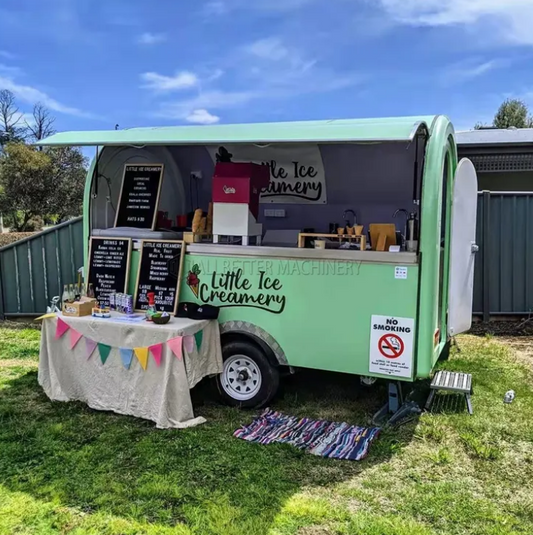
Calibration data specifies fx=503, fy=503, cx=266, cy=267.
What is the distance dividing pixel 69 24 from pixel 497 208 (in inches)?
266

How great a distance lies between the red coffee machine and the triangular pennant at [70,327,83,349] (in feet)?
4.55

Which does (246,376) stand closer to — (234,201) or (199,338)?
(199,338)

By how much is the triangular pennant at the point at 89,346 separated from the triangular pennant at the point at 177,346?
78 cm

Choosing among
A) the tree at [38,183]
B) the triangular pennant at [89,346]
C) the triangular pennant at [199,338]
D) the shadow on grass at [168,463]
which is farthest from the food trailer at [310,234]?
the tree at [38,183]

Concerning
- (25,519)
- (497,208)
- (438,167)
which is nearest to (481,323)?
(497,208)

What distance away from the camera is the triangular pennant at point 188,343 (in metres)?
3.87

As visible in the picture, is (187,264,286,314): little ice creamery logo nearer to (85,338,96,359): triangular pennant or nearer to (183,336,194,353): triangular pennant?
(183,336,194,353): triangular pennant

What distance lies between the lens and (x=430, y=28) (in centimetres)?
1003

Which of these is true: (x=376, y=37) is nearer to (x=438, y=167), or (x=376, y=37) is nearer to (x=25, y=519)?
(x=438, y=167)

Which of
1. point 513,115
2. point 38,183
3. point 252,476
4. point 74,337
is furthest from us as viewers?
point 513,115

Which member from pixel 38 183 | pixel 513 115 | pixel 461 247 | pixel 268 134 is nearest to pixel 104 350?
pixel 268 134

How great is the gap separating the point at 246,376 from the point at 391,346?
126 centimetres

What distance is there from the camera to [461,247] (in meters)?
4.32

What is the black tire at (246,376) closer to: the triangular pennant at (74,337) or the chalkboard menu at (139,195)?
the triangular pennant at (74,337)
